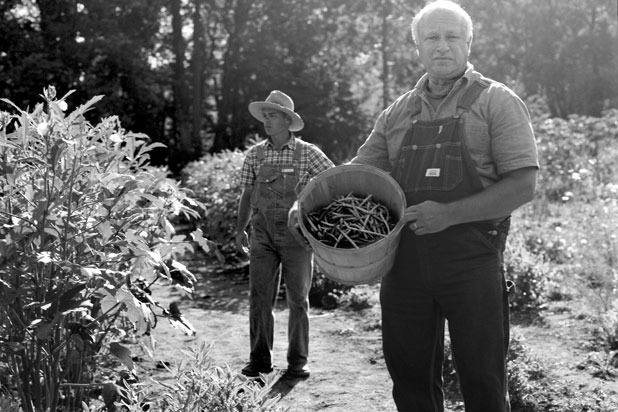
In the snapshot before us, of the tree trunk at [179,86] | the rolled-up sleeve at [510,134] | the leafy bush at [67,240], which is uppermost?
the tree trunk at [179,86]

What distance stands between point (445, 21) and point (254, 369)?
335 cm

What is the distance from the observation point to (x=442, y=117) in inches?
125

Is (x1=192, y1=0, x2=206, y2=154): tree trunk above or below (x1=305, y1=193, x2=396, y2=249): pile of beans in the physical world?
above

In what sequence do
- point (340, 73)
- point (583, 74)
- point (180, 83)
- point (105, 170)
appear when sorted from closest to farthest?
point (105, 170) < point (180, 83) < point (340, 73) < point (583, 74)

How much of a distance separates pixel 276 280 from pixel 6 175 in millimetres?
3036

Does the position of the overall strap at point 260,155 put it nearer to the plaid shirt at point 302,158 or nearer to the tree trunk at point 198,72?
the plaid shirt at point 302,158

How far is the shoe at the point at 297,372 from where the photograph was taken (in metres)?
5.76

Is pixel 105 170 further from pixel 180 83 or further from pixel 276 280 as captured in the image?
pixel 180 83

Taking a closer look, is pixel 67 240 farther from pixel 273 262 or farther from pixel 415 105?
pixel 273 262

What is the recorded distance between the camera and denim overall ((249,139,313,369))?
18.8 feet

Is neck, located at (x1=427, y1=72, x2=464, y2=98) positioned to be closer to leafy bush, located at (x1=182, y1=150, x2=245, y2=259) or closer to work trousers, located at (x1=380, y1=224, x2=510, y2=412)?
work trousers, located at (x1=380, y1=224, x2=510, y2=412)

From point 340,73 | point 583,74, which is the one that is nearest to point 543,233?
point 340,73

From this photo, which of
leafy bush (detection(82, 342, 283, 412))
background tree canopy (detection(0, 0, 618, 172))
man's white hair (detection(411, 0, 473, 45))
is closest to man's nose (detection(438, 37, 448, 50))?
man's white hair (detection(411, 0, 473, 45))

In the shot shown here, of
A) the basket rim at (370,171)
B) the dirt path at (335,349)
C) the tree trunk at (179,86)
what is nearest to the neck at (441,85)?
the basket rim at (370,171)
